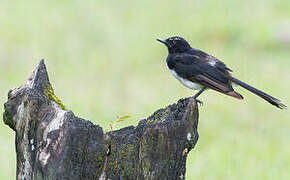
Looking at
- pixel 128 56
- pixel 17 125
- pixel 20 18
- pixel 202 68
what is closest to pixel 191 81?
pixel 202 68

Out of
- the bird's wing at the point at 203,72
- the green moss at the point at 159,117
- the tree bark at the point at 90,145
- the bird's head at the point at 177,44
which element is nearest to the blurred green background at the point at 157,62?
the bird's head at the point at 177,44

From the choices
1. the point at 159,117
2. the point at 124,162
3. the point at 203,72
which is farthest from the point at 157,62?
the point at 124,162

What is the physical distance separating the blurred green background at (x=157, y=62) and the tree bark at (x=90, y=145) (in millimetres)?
4588

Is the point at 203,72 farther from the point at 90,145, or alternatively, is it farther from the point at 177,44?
the point at 90,145

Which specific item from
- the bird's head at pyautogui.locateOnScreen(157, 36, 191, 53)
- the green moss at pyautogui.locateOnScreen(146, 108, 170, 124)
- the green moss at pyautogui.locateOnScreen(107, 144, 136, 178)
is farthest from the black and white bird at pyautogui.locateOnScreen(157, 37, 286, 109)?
the green moss at pyautogui.locateOnScreen(107, 144, 136, 178)

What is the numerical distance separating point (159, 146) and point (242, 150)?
585 cm

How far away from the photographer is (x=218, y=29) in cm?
1616

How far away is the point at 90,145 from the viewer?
4.28m

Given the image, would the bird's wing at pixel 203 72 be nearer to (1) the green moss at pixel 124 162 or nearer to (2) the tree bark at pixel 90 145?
(2) the tree bark at pixel 90 145

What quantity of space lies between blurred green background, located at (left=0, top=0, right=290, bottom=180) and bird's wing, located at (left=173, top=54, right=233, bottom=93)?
1.90 metres

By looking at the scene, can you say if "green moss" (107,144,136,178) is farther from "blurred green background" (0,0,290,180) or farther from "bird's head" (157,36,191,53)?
"blurred green background" (0,0,290,180)

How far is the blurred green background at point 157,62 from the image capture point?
398 inches

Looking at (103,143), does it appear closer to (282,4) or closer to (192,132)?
(192,132)

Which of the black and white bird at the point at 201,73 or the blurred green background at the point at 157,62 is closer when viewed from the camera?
the black and white bird at the point at 201,73
